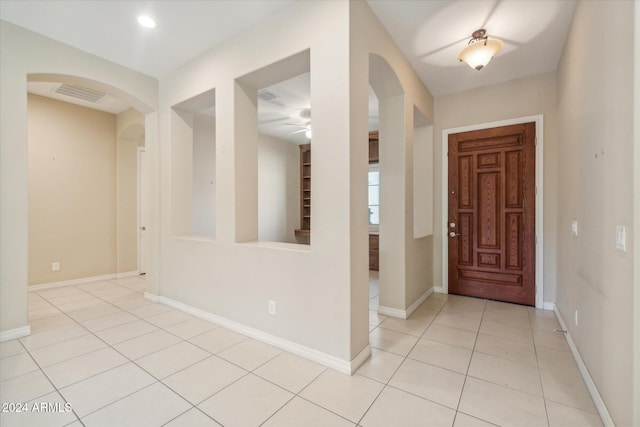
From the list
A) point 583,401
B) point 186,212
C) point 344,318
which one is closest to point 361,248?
point 344,318

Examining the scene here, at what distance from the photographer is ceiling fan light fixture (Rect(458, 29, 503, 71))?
245 centimetres

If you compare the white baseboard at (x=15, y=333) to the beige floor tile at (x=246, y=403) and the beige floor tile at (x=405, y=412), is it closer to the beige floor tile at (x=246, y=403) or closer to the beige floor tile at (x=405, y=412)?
the beige floor tile at (x=246, y=403)

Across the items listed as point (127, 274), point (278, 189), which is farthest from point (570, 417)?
point (127, 274)

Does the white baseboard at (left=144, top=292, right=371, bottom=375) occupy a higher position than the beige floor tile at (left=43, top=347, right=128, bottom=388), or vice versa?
the white baseboard at (left=144, top=292, right=371, bottom=375)

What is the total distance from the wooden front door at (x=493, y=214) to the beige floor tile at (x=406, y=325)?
52.0 inches

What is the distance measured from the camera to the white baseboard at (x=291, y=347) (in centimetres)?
207

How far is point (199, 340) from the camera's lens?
8.39 feet

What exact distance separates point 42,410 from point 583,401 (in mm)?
3296

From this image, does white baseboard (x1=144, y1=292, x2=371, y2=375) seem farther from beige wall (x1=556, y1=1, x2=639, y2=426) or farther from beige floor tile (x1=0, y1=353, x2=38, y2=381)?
beige wall (x1=556, y1=1, x2=639, y2=426)

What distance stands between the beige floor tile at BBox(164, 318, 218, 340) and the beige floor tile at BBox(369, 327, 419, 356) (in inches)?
64.3

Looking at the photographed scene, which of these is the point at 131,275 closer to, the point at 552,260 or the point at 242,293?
the point at 242,293

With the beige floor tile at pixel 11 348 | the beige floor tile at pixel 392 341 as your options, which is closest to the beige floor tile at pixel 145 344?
the beige floor tile at pixel 11 348

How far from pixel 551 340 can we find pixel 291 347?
2390 millimetres

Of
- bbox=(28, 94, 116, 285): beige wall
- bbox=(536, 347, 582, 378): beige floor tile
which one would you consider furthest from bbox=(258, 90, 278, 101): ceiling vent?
bbox=(536, 347, 582, 378): beige floor tile
